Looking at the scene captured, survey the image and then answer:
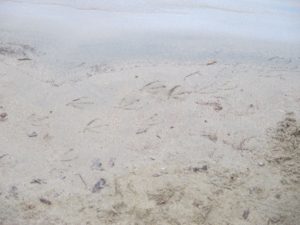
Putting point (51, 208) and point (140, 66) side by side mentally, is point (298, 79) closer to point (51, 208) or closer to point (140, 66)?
point (140, 66)

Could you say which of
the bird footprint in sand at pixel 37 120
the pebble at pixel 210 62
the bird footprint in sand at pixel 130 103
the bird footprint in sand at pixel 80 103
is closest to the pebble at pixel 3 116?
the bird footprint in sand at pixel 37 120

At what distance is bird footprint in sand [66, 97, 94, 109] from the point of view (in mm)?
2988

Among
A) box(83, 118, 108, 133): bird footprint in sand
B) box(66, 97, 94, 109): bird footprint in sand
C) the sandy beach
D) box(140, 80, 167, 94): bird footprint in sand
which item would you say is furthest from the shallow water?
box(83, 118, 108, 133): bird footprint in sand

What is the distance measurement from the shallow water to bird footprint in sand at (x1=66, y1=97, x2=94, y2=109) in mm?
612

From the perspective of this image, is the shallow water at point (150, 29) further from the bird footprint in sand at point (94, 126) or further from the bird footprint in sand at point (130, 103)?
the bird footprint in sand at point (94, 126)

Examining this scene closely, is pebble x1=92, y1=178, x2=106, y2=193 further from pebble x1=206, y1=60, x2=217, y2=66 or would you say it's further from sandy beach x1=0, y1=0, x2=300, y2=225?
pebble x1=206, y1=60, x2=217, y2=66

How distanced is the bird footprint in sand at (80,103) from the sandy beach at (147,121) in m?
0.01

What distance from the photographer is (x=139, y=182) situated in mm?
2334

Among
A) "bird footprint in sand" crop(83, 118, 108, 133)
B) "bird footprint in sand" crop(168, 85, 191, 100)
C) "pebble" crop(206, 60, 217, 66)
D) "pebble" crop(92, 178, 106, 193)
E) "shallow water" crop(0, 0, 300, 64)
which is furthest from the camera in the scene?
"shallow water" crop(0, 0, 300, 64)

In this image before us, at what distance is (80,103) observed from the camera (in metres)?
3.02

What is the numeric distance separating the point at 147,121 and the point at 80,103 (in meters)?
0.55

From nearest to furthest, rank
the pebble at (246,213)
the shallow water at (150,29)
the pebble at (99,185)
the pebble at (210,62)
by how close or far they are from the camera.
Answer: the pebble at (246,213)
the pebble at (99,185)
the pebble at (210,62)
the shallow water at (150,29)

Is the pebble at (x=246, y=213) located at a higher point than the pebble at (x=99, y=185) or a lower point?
lower

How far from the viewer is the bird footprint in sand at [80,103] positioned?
9.80ft
